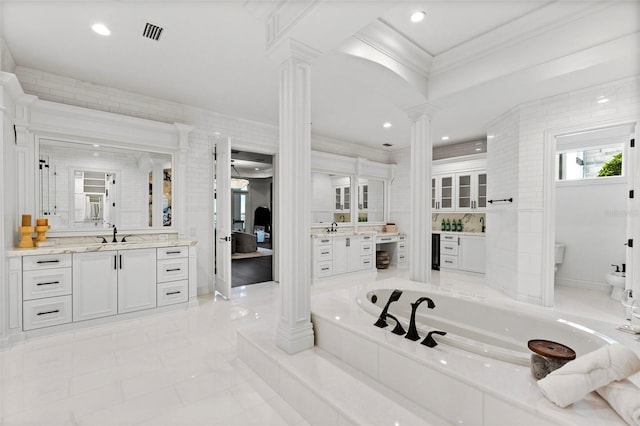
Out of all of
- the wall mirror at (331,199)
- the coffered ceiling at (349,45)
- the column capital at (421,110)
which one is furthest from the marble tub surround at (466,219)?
the column capital at (421,110)

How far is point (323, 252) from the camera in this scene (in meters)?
5.53

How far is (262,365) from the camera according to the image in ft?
7.50

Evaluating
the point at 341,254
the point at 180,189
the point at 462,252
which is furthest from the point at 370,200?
the point at 180,189

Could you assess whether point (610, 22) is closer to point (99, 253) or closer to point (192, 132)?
point (192, 132)

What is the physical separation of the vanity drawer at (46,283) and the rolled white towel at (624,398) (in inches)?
171

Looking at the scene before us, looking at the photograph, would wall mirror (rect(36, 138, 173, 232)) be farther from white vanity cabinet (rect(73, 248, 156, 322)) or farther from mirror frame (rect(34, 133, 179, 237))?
white vanity cabinet (rect(73, 248, 156, 322))

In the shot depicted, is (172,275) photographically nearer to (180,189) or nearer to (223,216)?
(223,216)

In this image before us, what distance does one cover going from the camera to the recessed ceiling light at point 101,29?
2.57 meters

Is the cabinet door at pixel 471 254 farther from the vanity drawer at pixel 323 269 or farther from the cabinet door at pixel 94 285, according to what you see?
the cabinet door at pixel 94 285

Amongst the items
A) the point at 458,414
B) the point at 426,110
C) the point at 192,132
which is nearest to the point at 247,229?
the point at 192,132

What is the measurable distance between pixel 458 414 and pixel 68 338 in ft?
11.8

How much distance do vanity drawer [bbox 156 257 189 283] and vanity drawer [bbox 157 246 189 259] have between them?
51 mm

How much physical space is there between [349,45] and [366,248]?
4.30 metres

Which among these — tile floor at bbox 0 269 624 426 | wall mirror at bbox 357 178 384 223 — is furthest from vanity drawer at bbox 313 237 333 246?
tile floor at bbox 0 269 624 426
